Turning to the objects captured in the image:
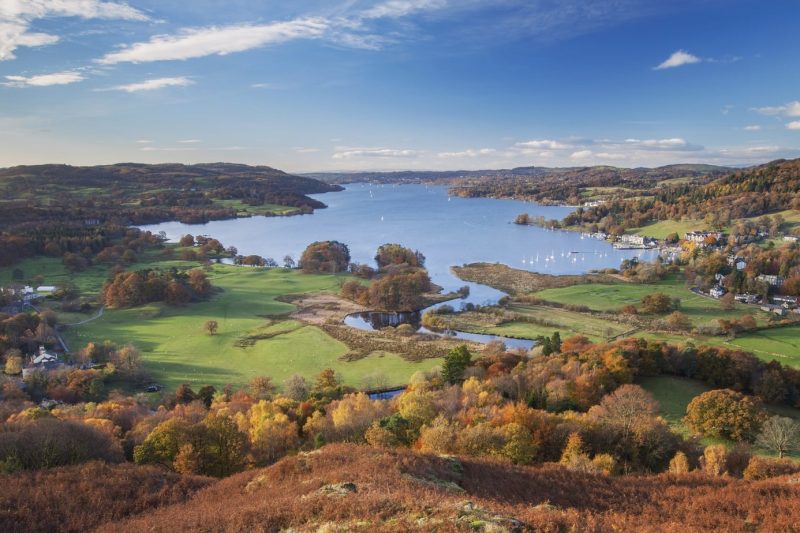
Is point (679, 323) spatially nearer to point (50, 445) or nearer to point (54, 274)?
point (50, 445)

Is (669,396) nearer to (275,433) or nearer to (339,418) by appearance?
(339,418)

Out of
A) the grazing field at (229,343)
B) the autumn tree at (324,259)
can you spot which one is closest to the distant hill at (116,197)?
the autumn tree at (324,259)

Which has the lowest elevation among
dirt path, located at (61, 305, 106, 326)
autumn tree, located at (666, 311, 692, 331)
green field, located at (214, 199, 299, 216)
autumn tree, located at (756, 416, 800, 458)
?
dirt path, located at (61, 305, 106, 326)

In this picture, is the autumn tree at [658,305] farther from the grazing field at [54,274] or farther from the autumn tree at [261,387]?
the grazing field at [54,274]

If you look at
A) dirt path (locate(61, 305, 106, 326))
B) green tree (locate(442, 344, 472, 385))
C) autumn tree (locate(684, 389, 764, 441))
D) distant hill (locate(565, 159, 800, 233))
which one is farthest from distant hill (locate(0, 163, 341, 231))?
autumn tree (locate(684, 389, 764, 441))

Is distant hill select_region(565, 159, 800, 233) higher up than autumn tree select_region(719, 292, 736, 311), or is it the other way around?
distant hill select_region(565, 159, 800, 233)

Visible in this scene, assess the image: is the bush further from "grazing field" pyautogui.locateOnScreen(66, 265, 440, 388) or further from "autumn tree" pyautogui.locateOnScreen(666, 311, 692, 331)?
"autumn tree" pyautogui.locateOnScreen(666, 311, 692, 331)

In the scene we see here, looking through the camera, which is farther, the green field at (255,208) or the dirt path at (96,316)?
the green field at (255,208)
